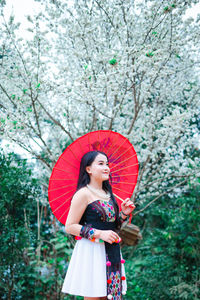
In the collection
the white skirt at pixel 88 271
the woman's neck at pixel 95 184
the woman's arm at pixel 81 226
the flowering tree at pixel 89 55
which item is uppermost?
the flowering tree at pixel 89 55

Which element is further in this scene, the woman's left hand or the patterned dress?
the woman's left hand

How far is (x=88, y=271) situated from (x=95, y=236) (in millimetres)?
222

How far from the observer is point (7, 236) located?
304 centimetres

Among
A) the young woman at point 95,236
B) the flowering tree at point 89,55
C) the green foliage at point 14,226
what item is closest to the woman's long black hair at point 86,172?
the young woman at point 95,236

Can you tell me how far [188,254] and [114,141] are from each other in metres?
2.42

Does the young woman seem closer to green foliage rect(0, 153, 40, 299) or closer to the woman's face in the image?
the woman's face

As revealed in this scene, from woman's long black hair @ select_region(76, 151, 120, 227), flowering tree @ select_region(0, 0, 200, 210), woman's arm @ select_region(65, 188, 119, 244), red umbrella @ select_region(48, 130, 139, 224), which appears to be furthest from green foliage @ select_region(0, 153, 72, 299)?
woman's arm @ select_region(65, 188, 119, 244)

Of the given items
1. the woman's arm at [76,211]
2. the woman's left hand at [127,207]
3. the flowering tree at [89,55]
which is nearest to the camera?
the woman's arm at [76,211]

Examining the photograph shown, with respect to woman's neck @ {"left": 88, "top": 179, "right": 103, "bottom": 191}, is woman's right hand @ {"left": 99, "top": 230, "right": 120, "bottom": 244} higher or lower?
lower

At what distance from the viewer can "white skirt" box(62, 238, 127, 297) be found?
69.1 inches

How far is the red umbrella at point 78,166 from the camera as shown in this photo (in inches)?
81.3

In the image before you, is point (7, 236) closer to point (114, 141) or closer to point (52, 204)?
point (52, 204)

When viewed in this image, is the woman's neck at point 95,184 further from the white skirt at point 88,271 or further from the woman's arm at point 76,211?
the white skirt at point 88,271

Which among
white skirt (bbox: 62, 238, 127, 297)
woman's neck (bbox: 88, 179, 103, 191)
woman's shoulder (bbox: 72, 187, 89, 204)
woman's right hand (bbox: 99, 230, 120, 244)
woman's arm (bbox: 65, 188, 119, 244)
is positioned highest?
woman's neck (bbox: 88, 179, 103, 191)
